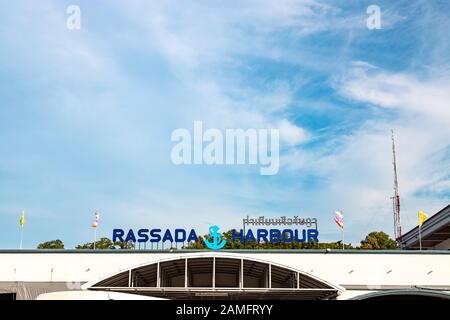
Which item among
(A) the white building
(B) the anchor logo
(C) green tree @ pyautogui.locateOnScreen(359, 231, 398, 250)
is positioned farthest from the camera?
(C) green tree @ pyautogui.locateOnScreen(359, 231, 398, 250)

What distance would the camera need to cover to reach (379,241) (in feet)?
328

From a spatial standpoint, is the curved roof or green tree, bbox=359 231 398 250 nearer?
the curved roof

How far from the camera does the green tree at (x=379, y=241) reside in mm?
98062

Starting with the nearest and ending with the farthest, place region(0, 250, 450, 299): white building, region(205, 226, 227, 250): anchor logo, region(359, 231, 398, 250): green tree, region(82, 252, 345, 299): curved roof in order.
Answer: region(82, 252, 345, 299): curved roof → region(0, 250, 450, 299): white building → region(205, 226, 227, 250): anchor logo → region(359, 231, 398, 250): green tree

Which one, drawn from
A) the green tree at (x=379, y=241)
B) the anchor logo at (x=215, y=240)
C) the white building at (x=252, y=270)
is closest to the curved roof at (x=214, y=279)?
the white building at (x=252, y=270)

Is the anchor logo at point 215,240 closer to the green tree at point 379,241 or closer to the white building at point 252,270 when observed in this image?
the white building at point 252,270

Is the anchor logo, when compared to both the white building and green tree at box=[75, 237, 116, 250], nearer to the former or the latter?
the white building

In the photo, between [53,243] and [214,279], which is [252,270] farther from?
[53,243]

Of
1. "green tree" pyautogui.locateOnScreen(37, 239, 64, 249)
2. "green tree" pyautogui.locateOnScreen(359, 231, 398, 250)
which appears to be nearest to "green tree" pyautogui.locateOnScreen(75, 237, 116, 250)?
"green tree" pyautogui.locateOnScreen(37, 239, 64, 249)

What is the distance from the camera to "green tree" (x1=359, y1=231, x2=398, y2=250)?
98.1 metres
